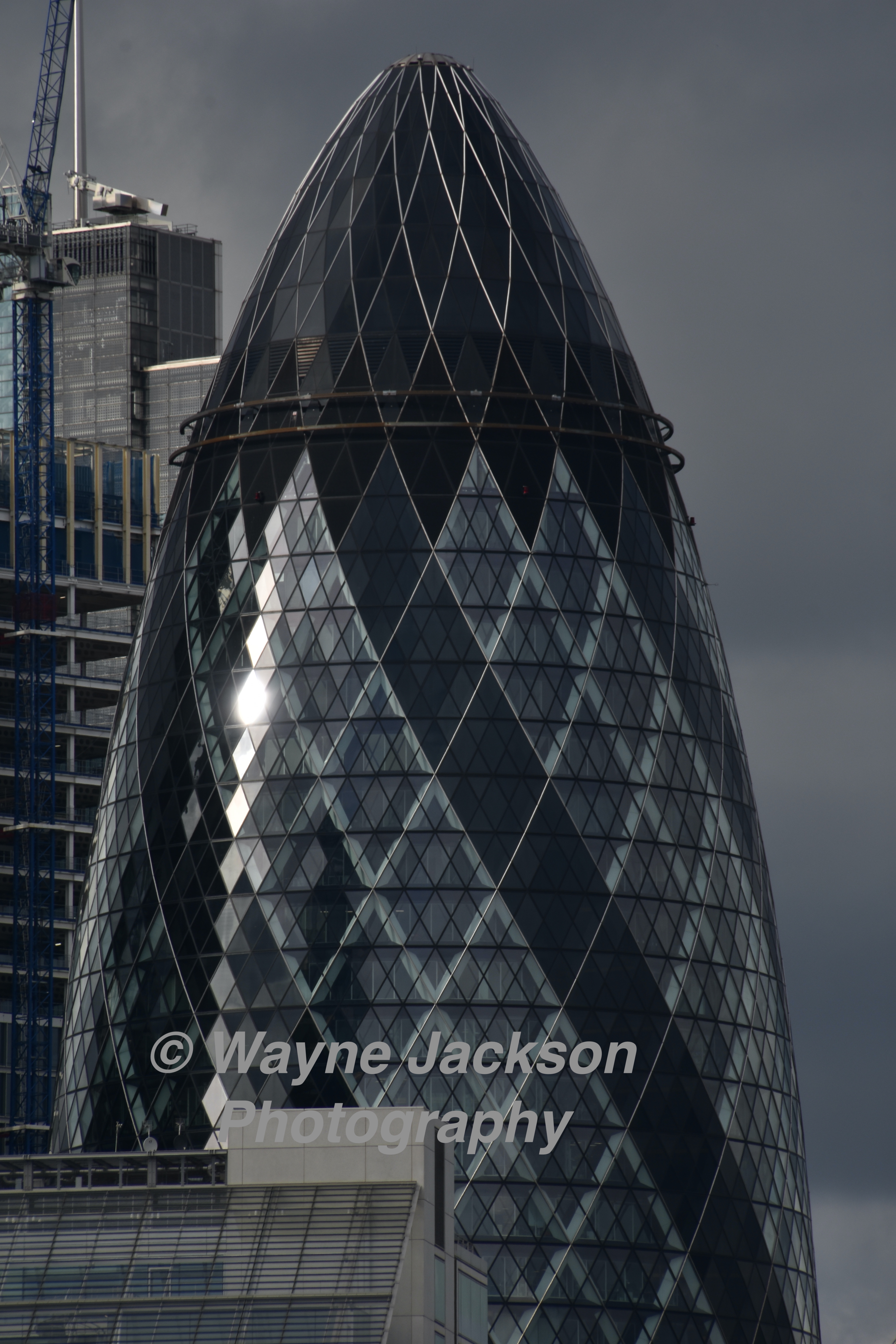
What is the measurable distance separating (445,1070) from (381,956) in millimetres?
4767

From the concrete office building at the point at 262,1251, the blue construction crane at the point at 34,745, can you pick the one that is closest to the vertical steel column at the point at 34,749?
the blue construction crane at the point at 34,745

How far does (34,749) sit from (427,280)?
8495cm

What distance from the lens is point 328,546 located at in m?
110

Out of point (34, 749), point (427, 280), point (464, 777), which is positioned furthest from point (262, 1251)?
point (34, 749)

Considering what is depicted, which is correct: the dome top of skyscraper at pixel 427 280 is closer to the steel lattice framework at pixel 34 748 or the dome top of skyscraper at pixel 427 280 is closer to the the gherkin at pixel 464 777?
the the gherkin at pixel 464 777

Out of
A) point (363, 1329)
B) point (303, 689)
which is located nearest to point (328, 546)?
point (303, 689)

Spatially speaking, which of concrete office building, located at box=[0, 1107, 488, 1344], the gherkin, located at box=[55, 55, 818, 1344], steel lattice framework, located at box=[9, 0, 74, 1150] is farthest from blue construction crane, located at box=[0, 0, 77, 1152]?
concrete office building, located at box=[0, 1107, 488, 1344]

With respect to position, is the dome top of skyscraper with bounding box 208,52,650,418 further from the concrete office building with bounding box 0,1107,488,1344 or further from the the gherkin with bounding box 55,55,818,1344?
the concrete office building with bounding box 0,1107,488,1344

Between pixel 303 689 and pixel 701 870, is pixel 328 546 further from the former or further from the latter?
pixel 701 870

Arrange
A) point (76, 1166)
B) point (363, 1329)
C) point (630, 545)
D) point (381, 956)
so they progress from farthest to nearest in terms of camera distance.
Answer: point (630, 545) < point (381, 956) < point (76, 1166) < point (363, 1329)

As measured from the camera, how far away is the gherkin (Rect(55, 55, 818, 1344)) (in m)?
104

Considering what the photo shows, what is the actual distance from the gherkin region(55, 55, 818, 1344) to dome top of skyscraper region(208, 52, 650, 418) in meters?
0.15

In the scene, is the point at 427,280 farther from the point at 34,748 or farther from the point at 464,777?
the point at 34,748

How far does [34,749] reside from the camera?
190250 millimetres
